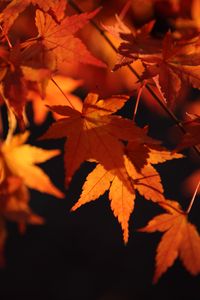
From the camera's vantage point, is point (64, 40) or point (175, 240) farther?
point (175, 240)

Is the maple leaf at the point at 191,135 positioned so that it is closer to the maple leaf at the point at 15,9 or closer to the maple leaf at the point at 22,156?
the maple leaf at the point at 15,9

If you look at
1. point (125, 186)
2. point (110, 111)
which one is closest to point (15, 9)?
point (110, 111)

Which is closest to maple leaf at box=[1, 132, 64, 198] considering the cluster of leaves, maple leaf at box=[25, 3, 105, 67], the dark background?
the cluster of leaves

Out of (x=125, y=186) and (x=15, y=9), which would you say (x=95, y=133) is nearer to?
(x=125, y=186)

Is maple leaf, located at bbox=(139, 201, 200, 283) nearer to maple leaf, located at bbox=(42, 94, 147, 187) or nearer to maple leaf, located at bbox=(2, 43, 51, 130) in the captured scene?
maple leaf, located at bbox=(42, 94, 147, 187)

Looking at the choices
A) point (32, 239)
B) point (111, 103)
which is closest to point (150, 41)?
point (111, 103)

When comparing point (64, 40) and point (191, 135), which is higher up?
point (64, 40)
